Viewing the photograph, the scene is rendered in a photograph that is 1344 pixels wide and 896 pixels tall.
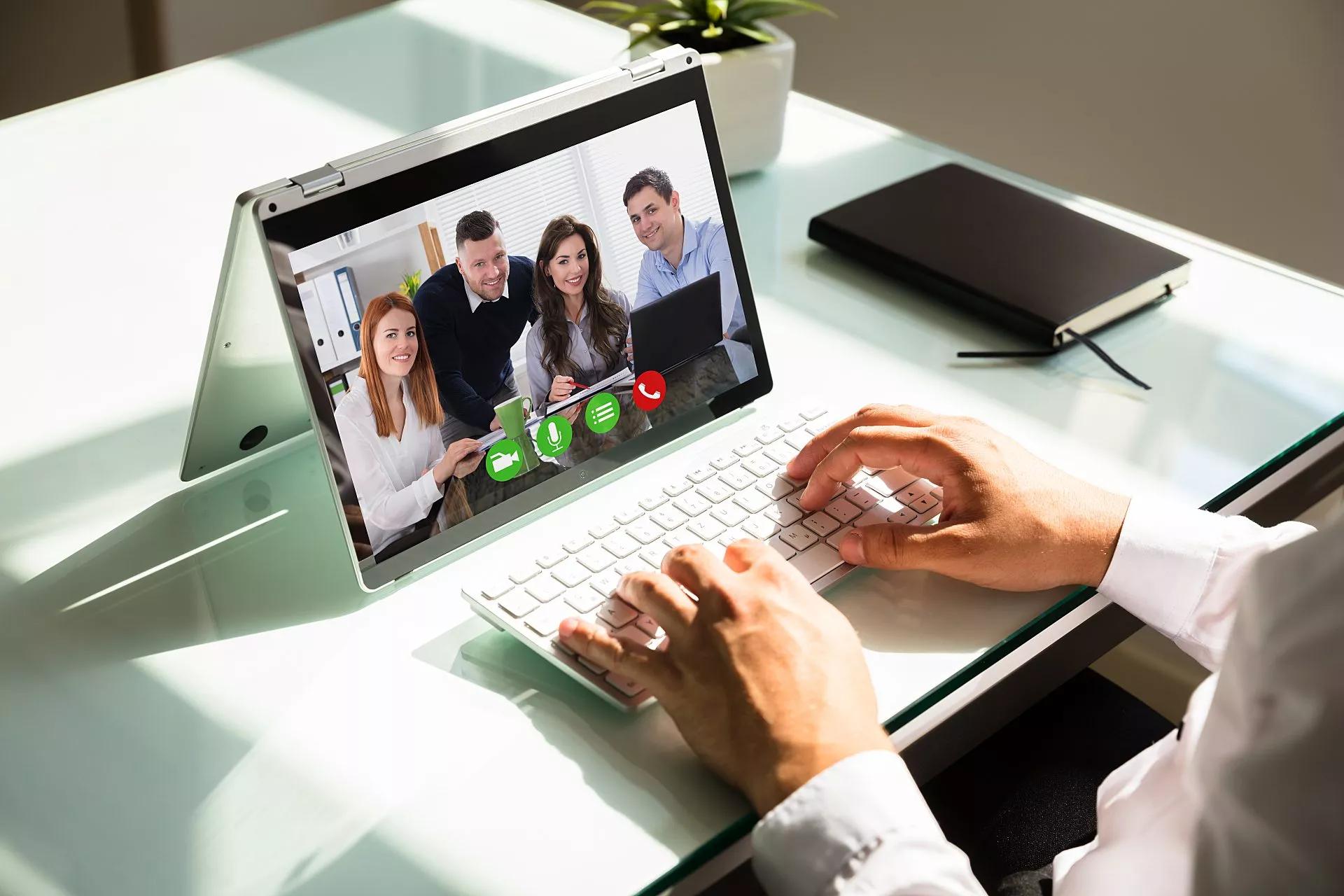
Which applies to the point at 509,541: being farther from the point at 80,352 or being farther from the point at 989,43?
the point at 989,43

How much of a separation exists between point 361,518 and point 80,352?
0.44 metres

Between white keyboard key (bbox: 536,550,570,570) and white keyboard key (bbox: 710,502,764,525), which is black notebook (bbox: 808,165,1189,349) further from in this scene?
white keyboard key (bbox: 536,550,570,570)

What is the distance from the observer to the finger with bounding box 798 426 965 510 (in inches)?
35.8

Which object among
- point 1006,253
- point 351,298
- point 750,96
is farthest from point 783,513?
point 750,96

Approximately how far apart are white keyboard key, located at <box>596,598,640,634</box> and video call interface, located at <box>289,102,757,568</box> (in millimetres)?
152

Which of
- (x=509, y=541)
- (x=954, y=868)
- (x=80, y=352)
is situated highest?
(x=80, y=352)

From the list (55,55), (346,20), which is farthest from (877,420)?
(55,55)

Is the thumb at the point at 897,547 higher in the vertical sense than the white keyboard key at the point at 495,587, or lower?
lower

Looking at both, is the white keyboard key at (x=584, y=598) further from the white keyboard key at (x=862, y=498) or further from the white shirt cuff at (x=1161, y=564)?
the white shirt cuff at (x=1161, y=564)

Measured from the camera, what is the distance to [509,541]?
918mm

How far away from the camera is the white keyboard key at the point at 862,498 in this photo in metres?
0.92

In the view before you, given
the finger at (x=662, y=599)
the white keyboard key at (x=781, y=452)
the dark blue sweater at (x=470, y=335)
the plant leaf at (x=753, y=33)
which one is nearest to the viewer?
the finger at (x=662, y=599)

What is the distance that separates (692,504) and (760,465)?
0.08 meters

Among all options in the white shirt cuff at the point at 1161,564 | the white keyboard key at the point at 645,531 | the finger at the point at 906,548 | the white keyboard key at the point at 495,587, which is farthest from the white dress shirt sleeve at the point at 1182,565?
the white keyboard key at the point at 495,587
